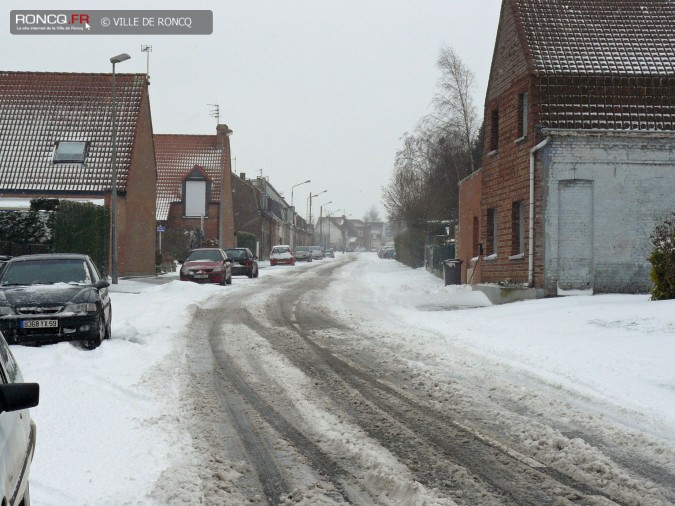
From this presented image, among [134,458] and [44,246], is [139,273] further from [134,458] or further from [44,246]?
[134,458]

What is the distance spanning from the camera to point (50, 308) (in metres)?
11.8

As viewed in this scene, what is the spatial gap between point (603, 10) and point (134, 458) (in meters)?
21.5

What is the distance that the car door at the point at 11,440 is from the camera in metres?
3.12

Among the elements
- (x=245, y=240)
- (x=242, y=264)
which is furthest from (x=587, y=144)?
(x=245, y=240)

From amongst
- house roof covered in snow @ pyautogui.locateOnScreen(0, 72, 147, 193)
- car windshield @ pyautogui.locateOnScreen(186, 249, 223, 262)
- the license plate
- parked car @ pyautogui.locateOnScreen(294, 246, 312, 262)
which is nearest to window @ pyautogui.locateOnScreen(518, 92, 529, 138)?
car windshield @ pyautogui.locateOnScreen(186, 249, 223, 262)

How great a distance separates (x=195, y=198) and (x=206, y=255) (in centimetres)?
2468

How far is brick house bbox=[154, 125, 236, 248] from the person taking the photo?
55.2 meters

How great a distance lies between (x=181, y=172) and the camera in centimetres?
5662

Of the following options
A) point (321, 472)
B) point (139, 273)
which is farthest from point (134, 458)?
point (139, 273)

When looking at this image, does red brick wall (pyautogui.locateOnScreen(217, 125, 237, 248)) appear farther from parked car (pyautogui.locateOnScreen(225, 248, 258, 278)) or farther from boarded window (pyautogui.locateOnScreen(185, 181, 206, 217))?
parked car (pyautogui.locateOnScreen(225, 248, 258, 278))

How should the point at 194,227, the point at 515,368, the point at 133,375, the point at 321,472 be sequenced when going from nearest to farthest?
1. the point at 321,472
2. the point at 133,375
3. the point at 515,368
4. the point at 194,227

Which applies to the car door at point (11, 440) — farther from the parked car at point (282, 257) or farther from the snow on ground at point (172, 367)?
the parked car at point (282, 257)

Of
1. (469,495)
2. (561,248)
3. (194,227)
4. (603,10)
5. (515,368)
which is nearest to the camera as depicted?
(469,495)

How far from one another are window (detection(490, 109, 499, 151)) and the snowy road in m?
14.1
